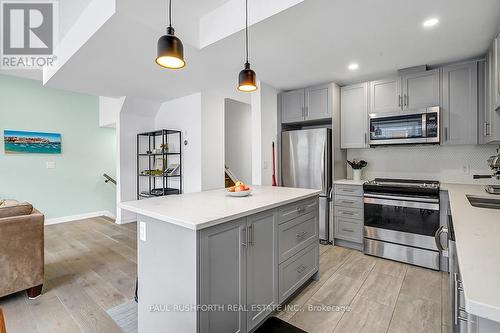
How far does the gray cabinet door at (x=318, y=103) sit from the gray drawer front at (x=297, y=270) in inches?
79.2

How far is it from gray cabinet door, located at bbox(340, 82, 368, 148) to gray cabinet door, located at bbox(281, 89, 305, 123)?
1.96ft

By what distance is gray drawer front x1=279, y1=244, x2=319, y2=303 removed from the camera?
2.00 m

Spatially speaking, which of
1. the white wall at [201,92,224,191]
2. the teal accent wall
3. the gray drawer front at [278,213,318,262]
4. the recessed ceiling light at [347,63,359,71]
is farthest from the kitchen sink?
the teal accent wall

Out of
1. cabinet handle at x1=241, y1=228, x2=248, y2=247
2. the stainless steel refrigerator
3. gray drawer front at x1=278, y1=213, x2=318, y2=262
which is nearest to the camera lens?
cabinet handle at x1=241, y1=228, x2=248, y2=247

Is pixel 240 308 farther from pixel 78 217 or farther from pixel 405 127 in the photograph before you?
pixel 78 217

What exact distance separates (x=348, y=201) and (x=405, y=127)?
1.20m

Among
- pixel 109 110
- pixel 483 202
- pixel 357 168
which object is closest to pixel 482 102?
pixel 483 202

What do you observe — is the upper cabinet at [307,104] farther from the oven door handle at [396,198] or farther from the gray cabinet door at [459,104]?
the gray cabinet door at [459,104]

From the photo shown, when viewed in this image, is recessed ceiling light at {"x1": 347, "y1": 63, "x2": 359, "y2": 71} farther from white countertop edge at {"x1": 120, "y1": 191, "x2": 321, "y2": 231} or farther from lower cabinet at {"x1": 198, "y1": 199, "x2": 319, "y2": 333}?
white countertop edge at {"x1": 120, "y1": 191, "x2": 321, "y2": 231}

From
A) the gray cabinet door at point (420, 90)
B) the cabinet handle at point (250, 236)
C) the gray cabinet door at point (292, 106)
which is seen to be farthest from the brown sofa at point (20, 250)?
the gray cabinet door at point (420, 90)

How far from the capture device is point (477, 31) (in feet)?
7.45

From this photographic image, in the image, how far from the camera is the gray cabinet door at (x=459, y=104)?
9.18 feet

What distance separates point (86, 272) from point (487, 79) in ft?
15.9

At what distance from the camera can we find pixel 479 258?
847 mm
